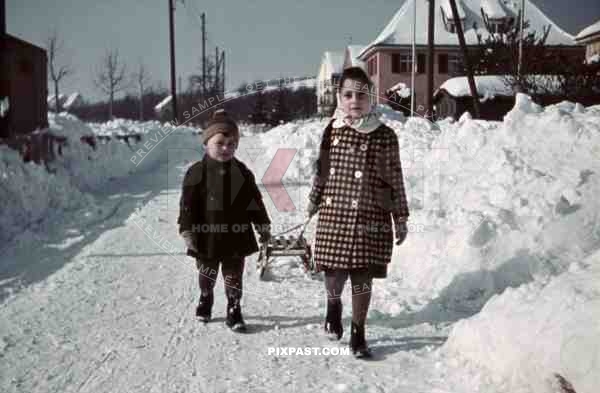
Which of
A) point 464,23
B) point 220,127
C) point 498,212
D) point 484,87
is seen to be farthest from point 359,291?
point 464,23

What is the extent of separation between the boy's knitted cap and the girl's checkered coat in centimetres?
86

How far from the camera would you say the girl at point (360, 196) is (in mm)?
3553

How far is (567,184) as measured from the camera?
5238mm

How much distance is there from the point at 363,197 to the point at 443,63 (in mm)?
39063

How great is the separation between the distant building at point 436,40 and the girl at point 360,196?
104 feet

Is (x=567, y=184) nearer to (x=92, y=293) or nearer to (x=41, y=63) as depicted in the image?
(x=92, y=293)

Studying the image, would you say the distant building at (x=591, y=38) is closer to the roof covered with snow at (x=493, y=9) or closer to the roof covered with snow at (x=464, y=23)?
the roof covered with snow at (x=464, y=23)

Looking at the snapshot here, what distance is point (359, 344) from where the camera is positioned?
365cm

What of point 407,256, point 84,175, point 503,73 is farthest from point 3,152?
point 503,73

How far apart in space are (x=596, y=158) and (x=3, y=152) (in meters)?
8.78

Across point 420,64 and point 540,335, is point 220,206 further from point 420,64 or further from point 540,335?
point 420,64

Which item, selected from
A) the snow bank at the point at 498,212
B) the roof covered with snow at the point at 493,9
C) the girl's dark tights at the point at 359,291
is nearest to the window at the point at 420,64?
the roof covered with snow at the point at 493,9

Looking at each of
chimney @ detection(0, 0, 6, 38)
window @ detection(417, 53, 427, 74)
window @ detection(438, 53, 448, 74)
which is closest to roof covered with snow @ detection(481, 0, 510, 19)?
window @ detection(438, 53, 448, 74)

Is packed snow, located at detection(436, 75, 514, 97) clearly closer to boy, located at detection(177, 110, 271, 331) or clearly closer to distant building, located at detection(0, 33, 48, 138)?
distant building, located at detection(0, 33, 48, 138)
